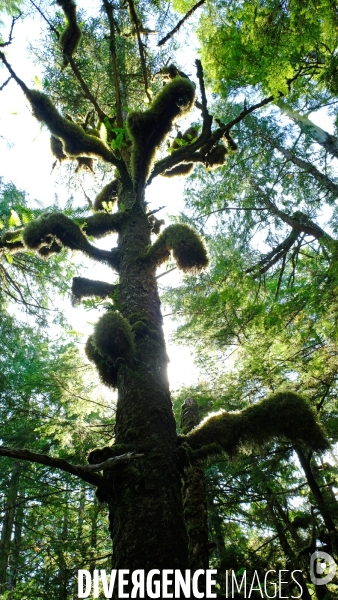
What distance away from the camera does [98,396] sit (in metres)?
6.54

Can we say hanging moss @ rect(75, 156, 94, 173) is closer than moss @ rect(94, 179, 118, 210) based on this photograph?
No

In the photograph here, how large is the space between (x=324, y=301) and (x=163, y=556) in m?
4.42

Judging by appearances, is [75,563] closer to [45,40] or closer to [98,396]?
[98,396]

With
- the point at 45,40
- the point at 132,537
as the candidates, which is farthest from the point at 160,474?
the point at 45,40

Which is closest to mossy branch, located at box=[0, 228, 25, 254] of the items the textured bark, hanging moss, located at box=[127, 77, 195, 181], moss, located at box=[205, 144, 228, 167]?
hanging moss, located at box=[127, 77, 195, 181]

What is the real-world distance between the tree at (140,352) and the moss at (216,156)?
1 centimetres

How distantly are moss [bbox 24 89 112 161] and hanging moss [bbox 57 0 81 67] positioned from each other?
144 centimetres

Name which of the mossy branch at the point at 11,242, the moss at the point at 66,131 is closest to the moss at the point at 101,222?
the mossy branch at the point at 11,242

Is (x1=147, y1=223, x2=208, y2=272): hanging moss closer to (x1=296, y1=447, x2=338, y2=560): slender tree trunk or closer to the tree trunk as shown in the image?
the tree trunk

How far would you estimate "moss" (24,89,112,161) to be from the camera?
4957 mm

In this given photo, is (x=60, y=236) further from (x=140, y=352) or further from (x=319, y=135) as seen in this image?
(x=319, y=135)

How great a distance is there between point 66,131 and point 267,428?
4569 millimetres

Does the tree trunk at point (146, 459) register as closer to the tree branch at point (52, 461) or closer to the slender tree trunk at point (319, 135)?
the tree branch at point (52, 461)

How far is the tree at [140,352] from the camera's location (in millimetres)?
2244
